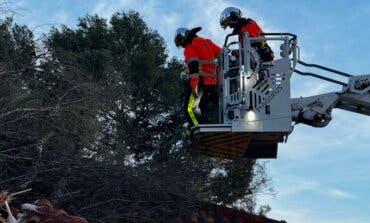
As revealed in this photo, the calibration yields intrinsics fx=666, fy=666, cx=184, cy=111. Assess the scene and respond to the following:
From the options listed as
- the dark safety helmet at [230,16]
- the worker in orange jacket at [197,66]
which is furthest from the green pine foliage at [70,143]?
the dark safety helmet at [230,16]

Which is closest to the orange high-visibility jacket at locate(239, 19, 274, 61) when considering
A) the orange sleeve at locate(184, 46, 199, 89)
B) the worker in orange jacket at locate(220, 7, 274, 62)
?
the worker in orange jacket at locate(220, 7, 274, 62)

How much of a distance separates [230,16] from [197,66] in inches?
30.2

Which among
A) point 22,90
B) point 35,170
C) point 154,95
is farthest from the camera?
point 154,95

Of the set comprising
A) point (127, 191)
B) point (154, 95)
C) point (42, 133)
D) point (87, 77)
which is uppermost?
point (154, 95)

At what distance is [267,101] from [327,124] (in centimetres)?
100

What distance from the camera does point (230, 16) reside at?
8352mm

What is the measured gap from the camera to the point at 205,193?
38.9ft

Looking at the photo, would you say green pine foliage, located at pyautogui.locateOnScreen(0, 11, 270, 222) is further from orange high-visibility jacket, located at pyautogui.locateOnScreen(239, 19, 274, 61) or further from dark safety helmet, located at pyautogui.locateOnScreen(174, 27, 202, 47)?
orange high-visibility jacket, located at pyautogui.locateOnScreen(239, 19, 274, 61)

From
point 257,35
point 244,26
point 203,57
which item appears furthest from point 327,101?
point 203,57

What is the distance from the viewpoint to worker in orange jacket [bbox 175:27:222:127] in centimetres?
823

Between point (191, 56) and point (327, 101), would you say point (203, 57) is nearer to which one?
point (191, 56)

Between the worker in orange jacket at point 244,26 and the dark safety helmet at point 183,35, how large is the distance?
421mm

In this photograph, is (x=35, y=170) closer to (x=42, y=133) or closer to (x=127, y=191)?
(x=42, y=133)

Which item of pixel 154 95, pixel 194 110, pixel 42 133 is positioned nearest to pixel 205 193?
pixel 154 95
